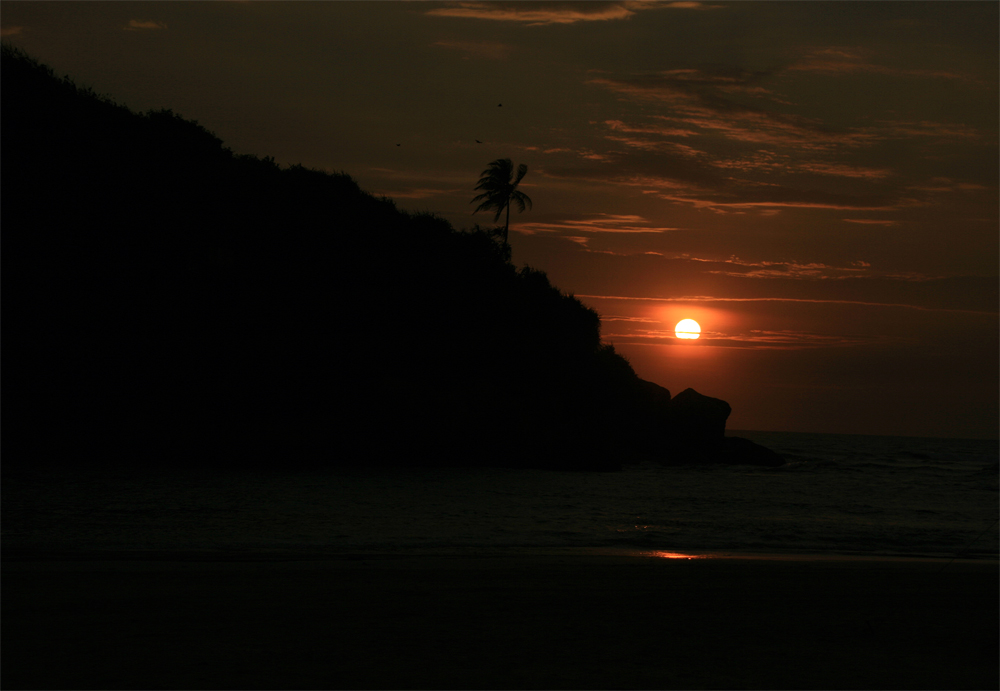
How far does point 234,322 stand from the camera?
32156 mm

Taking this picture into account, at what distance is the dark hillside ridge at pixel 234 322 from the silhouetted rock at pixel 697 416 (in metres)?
6.67

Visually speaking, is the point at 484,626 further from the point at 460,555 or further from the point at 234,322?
the point at 234,322

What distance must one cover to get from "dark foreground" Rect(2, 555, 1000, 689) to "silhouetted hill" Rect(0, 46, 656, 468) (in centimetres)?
2133

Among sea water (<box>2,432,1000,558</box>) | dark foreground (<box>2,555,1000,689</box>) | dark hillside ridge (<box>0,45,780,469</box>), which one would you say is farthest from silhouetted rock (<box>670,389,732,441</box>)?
dark foreground (<box>2,555,1000,689</box>)

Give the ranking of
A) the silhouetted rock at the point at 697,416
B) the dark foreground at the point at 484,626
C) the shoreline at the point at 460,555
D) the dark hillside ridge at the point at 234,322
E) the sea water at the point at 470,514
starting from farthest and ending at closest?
the silhouetted rock at the point at 697,416 → the dark hillside ridge at the point at 234,322 → the sea water at the point at 470,514 → the shoreline at the point at 460,555 → the dark foreground at the point at 484,626

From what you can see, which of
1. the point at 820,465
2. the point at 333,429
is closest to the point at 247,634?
the point at 333,429

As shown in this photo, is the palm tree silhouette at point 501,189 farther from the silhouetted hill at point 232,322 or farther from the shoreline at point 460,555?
the shoreline at point 460,555

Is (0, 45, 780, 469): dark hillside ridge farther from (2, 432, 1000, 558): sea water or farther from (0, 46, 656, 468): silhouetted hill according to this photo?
(2, 432, 1000, 558): sea water

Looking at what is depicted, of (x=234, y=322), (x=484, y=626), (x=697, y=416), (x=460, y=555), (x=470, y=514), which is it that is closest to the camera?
(x=484, y=626)

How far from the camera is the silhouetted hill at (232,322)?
2941cm

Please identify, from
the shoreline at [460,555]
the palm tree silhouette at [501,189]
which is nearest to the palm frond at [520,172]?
the palm tree silhouette at [501,189]

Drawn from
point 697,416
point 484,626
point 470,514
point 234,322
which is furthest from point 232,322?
point 484,626

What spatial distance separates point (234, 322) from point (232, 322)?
0.09 m

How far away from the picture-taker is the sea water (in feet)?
42.5
